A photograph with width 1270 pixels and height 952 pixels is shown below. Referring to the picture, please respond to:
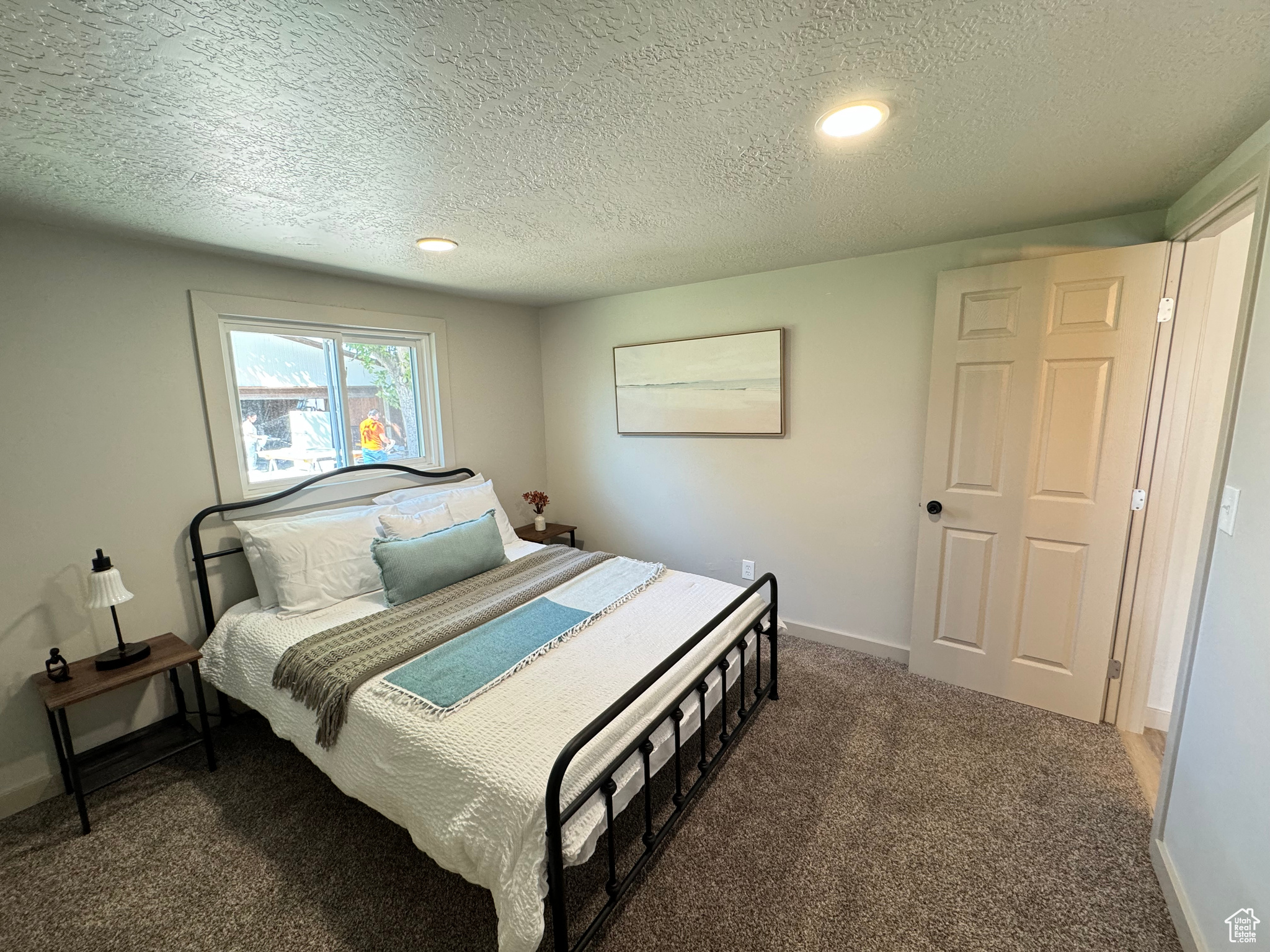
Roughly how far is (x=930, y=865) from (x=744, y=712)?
825 mm

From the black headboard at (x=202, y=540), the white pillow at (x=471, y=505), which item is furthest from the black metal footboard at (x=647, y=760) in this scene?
the black headboard at (x=202, y=540)

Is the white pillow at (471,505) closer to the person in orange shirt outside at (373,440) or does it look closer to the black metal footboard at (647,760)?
the person in orange shirt outside at (373,440)

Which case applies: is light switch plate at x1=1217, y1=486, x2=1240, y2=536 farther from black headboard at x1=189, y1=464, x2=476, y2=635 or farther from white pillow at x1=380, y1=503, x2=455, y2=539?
black headboard at x1=189, y1=464, x2=476, y2=635

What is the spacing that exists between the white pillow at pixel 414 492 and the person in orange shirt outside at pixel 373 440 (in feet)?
0.79

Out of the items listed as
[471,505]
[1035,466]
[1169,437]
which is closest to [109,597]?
[471,505]

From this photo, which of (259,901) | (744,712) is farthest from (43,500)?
(744,712)

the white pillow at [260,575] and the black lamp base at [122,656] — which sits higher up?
the white pillow at [260,575]

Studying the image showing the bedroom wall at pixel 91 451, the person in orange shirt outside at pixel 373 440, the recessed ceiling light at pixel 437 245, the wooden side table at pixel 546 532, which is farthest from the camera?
the wooden side table at pixel 546 532

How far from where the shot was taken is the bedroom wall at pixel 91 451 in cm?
190

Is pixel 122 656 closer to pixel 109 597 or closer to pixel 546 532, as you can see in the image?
pixel 109 597

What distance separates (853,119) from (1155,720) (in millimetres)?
2830

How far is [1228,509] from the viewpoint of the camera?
1402mm

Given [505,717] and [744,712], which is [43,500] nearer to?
[505,717]

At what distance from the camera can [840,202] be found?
191 centimetres
